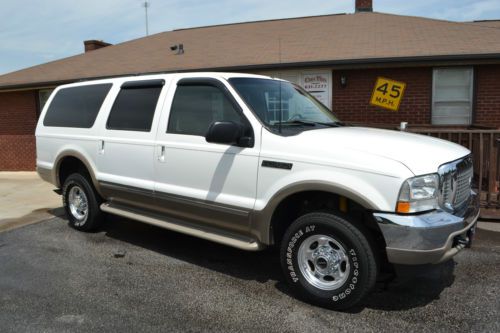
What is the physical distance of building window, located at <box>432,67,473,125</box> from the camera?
981 cm

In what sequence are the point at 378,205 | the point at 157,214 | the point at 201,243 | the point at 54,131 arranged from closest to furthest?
the point at 378,205
the point at 157,214
the point at 201,243
the point at 54,131

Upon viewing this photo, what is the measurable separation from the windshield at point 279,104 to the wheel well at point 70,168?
108 inches

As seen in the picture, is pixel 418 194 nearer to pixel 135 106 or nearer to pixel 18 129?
pixel 135 106

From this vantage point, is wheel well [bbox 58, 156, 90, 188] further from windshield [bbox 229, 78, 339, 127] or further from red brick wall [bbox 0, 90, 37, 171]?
red brick wall [bbox 0, 90, 37, 171]

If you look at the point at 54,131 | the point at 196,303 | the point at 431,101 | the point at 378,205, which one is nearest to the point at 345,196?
the point at 378,205

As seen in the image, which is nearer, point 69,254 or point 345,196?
point 345,196

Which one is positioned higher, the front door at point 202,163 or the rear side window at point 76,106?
the rear side window at point 76,106

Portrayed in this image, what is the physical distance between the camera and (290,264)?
4.00 m

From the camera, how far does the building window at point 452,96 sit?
32.2 ft

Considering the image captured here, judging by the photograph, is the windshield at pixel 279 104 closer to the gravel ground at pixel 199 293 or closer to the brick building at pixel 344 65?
the gravel ground at pixel 199 293

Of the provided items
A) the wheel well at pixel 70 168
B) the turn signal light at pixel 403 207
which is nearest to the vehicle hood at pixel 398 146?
the turn signal light at pixel 403 207

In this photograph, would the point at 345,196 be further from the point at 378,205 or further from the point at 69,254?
the point at 69,254

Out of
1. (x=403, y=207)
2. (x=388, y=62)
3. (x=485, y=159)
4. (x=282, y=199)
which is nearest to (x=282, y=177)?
(x=282, y=199)

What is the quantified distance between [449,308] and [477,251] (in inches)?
67.8
